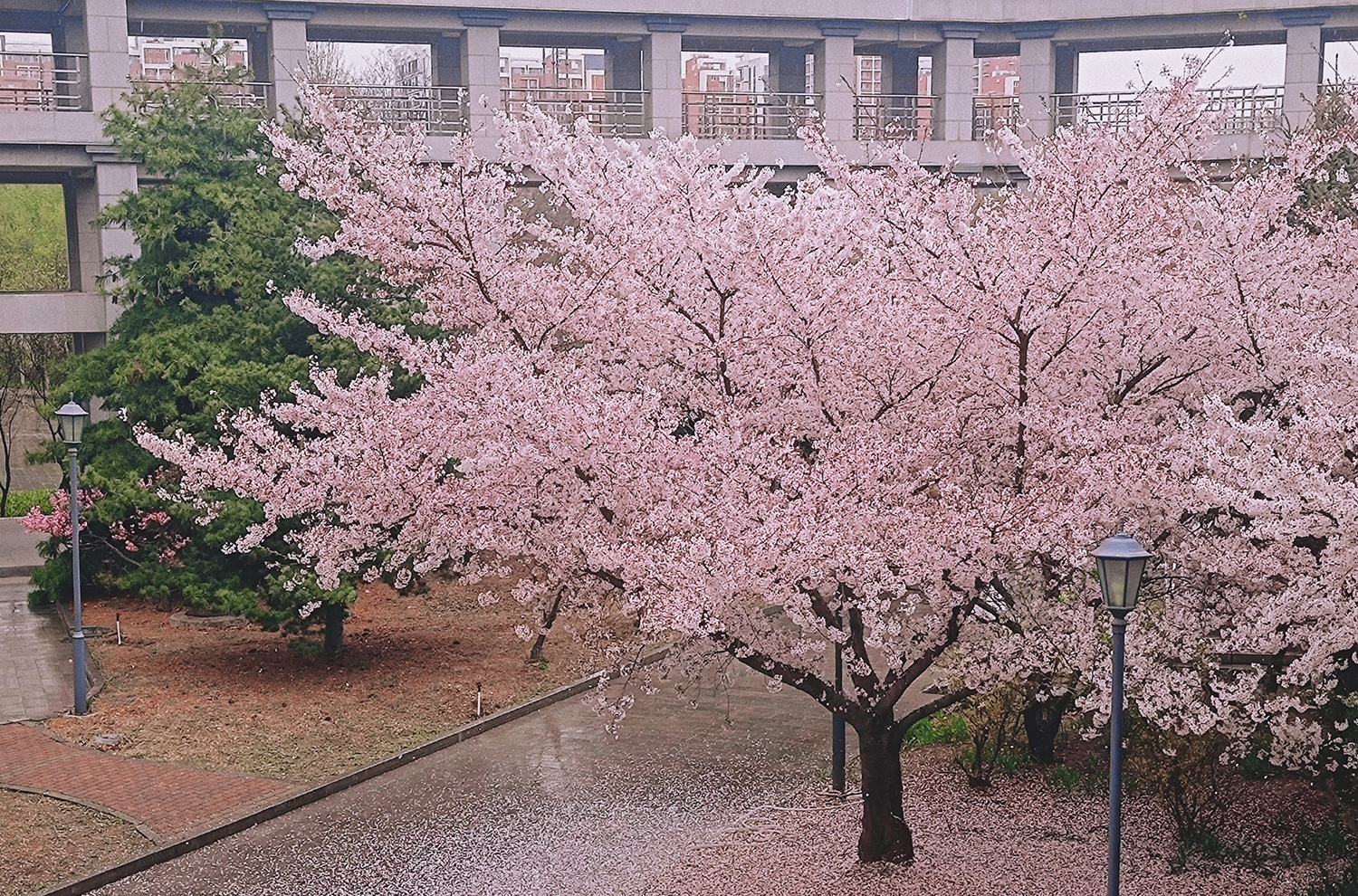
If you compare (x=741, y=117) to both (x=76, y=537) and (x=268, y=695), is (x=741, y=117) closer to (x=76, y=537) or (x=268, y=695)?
(x=268, y=695)

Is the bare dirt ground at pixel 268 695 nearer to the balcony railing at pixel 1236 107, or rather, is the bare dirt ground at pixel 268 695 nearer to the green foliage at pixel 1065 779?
the green foliage at pixel 1065 779

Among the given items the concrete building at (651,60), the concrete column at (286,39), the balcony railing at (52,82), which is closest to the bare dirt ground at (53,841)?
the concrete building at (651,60)

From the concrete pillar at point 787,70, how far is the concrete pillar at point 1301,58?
971 centimetres

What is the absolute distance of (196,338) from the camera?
1973cm

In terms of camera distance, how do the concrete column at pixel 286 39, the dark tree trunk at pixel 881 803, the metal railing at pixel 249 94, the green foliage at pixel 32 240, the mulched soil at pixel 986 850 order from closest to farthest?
the mulched soil at pixel 986 850 < the dark tree trunk at pixel 881 803 < the metal railing at pixel 249 94 < the concrete column at pixel 286 39 < the green foliage at pixel 32 240

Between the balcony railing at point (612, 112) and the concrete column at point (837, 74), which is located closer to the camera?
the balcony railing at point (612, 112)

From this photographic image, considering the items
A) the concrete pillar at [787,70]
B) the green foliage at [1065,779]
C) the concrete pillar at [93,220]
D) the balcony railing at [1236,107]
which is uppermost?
the concrete pillar at [787,70]

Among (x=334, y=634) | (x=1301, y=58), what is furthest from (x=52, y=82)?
(x=1301, y=58)

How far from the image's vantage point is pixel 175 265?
802 inches

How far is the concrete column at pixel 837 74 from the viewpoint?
27953 mm

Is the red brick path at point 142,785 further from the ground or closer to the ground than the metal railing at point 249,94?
closer to the ground

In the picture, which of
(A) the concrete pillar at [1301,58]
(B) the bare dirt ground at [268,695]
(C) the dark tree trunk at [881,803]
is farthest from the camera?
(A) the concrete pillar at [1301,58]

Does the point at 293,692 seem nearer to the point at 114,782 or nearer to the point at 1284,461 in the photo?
the point at 114,782

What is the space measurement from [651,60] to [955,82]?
6439 millimetres
